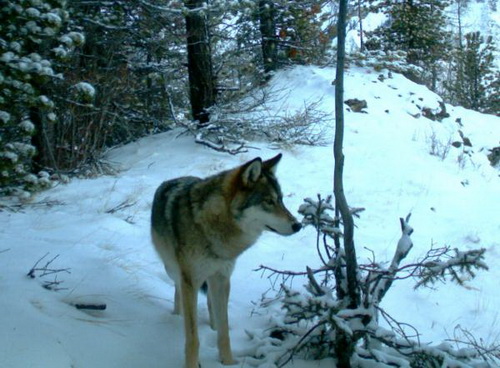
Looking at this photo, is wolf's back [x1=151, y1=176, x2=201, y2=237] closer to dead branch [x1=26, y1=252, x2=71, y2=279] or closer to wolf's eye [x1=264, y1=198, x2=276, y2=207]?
wolf's eye [x1=264, y1=198, x2=276, y2=207]

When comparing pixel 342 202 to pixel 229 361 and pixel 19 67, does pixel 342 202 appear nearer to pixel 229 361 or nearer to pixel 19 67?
pixel 229 361

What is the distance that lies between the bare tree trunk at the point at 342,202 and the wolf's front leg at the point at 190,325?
100cm

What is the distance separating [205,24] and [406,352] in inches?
322

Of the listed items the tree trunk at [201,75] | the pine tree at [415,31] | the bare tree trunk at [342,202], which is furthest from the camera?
the pine tree at [415,31]

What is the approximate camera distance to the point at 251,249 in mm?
6602

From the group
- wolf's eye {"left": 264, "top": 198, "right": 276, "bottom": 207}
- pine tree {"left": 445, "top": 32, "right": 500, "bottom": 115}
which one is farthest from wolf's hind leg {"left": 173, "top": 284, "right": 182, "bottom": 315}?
pine tree {"left": 445, "top": 32, "right": 500, "bottom": 115}

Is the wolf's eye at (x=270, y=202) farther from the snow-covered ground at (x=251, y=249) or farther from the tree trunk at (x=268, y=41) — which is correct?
the tree trunk at (x=268, y=41)

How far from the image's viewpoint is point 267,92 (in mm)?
11203

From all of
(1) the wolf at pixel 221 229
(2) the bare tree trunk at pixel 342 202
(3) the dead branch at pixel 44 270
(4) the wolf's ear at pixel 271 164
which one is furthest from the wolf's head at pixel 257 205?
(3) the dead branch at pixel 44 270

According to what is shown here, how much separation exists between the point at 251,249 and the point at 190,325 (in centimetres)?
291

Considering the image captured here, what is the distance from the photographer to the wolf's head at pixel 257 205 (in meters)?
3.74

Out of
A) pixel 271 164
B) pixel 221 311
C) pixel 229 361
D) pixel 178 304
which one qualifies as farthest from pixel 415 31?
pixel 229 361

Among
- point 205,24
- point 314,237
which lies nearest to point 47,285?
point 314,237

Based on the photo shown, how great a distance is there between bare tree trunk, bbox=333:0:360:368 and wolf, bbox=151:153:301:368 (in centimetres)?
37
